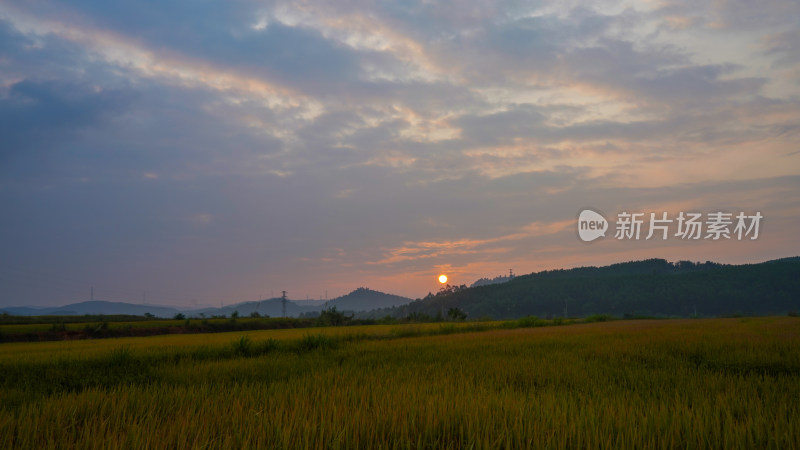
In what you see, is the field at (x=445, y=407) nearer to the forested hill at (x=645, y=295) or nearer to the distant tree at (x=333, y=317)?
the distant tree at (x=333, y=317)

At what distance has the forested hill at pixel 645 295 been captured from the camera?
12950cm

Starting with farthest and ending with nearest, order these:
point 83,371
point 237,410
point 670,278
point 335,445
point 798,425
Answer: point 670,278 → point 83,371 → point 237,410 → point 798,425 → point 335,445

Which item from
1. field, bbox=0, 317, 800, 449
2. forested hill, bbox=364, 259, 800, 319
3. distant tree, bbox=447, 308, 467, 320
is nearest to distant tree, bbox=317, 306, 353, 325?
distant tree, bbox=447, 308, 467, 320

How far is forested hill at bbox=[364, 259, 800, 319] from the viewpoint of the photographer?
425 ft

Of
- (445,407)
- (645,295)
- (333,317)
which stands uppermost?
(445,407)

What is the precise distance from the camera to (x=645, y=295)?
141 m

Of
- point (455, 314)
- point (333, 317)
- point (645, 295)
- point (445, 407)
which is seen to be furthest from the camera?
point (645, 295)

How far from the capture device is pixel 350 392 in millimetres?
4285

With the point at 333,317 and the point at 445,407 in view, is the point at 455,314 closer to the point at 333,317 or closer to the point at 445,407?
the point at 333,317

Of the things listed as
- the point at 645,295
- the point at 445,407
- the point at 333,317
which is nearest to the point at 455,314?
the point at 333,317

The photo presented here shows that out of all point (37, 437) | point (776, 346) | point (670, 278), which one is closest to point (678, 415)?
point (37, 437)

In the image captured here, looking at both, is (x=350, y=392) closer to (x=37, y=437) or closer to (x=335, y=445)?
(x=335, y=445)

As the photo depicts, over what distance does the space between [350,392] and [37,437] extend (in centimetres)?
254

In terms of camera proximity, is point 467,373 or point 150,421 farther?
point 467,373
